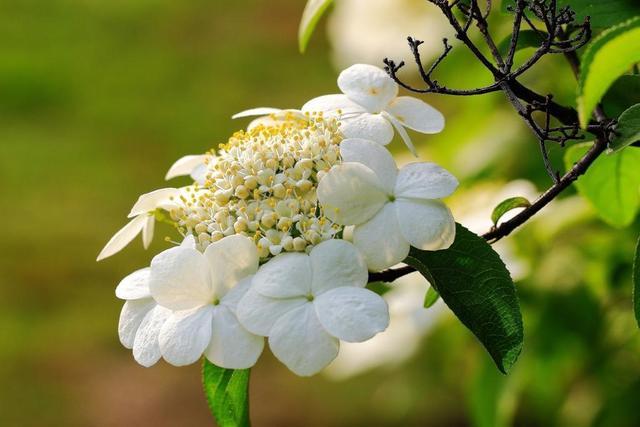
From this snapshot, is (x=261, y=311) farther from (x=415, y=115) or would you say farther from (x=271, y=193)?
(x=415, y=115)

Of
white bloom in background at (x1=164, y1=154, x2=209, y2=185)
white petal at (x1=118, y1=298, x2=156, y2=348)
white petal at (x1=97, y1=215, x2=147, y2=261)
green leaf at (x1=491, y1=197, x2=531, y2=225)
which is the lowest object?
green leaf at (x1=491, y1=197, x2=531, y2=225)

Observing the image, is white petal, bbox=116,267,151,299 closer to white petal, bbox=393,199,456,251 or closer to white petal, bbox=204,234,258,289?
white petal, bbox=204,234,258,289

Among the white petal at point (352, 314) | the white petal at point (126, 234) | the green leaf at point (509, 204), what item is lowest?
the green leaf at point (509, 204)

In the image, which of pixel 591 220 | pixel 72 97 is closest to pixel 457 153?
pixel 591 220

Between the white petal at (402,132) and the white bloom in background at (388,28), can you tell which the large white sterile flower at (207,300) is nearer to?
the white petal at (402,132)

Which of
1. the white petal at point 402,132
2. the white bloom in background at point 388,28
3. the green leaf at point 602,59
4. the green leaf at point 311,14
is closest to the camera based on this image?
the green leaf at point 602,59

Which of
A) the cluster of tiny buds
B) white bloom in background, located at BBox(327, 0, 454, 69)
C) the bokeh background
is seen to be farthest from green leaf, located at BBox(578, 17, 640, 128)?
white bloom in background, located at BBox(327, 0, 454, 69)

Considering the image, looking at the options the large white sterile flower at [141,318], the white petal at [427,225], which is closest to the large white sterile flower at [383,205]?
the white petal at [427,225]

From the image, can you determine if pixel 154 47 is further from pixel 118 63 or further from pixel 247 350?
A: pixel 247 350

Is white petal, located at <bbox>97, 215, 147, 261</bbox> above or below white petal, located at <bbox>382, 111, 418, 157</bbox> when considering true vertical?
above
